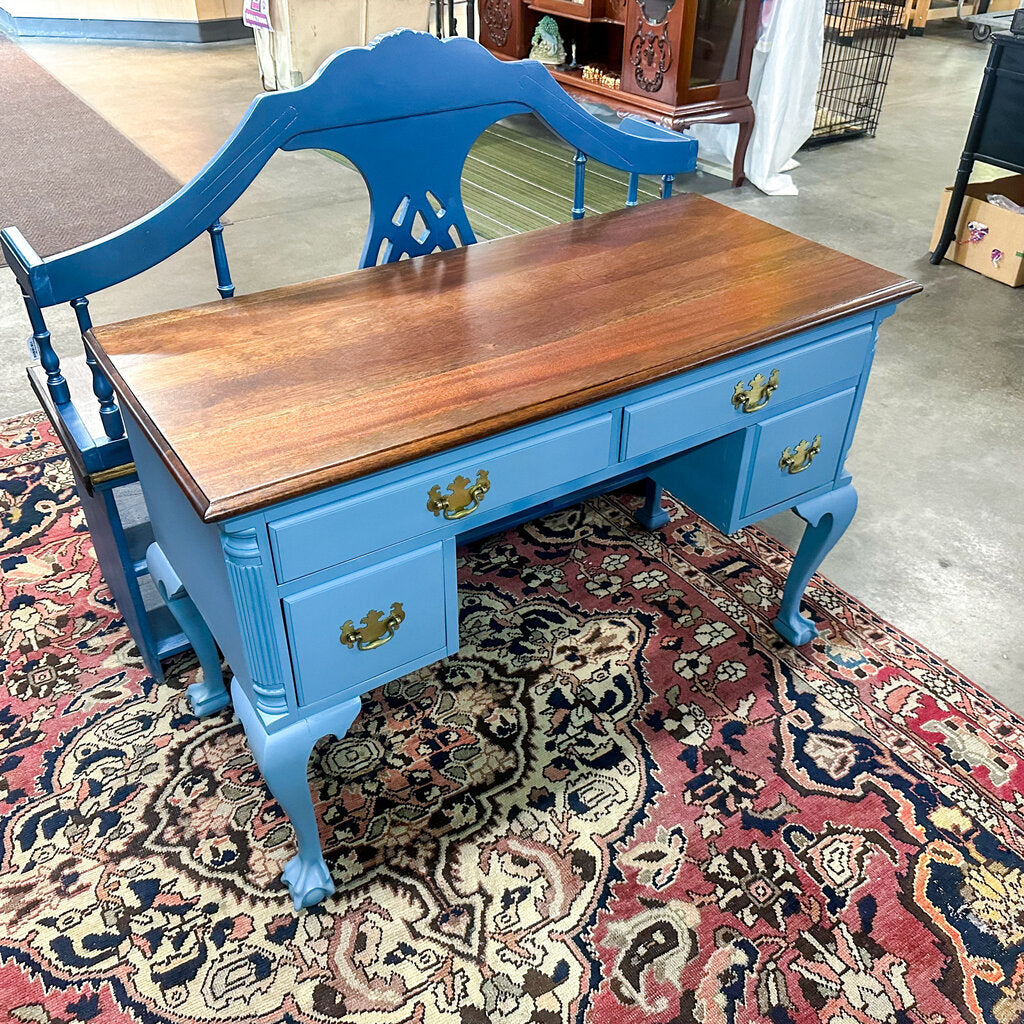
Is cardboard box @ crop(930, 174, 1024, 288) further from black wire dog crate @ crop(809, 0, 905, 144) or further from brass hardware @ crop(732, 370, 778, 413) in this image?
brass hardware @ crop(732, 370, 778, 413)

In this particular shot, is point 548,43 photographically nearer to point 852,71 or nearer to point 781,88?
point 781,88

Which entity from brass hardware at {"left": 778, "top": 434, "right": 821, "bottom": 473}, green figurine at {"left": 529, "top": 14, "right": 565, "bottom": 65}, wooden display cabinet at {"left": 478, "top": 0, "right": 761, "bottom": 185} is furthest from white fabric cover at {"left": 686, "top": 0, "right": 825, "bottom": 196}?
brass hardware at {"left": 778, "top": 434, "right": 821, "bottom": 473}

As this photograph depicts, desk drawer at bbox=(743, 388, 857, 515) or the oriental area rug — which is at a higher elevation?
desk drawer at bbox=(743, 388, 857, 515)

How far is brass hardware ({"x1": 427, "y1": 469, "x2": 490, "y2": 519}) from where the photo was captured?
1.43m

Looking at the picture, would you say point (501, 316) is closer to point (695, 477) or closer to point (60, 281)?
point (695, 477)

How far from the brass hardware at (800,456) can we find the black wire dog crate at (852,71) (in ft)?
13.6

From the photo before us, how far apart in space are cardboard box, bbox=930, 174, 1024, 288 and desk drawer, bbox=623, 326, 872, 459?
8.03 ft

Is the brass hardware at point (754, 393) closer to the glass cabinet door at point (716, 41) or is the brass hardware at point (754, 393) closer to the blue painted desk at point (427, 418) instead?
the blue painted desk at point (427, 418)

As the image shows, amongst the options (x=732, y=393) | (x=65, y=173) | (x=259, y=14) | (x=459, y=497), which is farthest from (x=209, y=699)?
(x=259, y=14)

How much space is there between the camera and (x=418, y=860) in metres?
1.75

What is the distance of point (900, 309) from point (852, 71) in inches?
122

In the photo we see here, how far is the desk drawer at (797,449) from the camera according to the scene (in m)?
1.83

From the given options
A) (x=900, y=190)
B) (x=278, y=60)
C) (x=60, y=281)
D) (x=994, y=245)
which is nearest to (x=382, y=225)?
(x=60, y=281)

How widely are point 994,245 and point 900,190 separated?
1030mm
